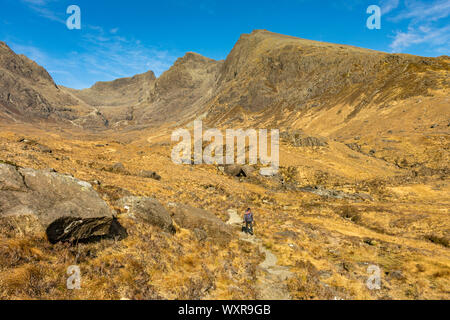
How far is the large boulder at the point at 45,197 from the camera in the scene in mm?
7707

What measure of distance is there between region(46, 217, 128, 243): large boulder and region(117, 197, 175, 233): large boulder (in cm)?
245

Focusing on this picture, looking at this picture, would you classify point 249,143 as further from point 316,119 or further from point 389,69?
point 389,69

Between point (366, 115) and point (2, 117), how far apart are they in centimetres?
19353

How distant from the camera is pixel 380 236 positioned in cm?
1867

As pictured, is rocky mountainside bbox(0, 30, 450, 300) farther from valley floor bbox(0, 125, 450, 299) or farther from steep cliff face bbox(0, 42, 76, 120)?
steep cliff face bbox(0, 42, 76, 120)

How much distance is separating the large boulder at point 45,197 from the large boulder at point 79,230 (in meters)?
0.12

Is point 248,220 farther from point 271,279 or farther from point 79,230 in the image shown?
point 79,230

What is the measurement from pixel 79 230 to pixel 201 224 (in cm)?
705

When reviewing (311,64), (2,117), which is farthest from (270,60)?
(2,117)

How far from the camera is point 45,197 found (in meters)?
8.61
